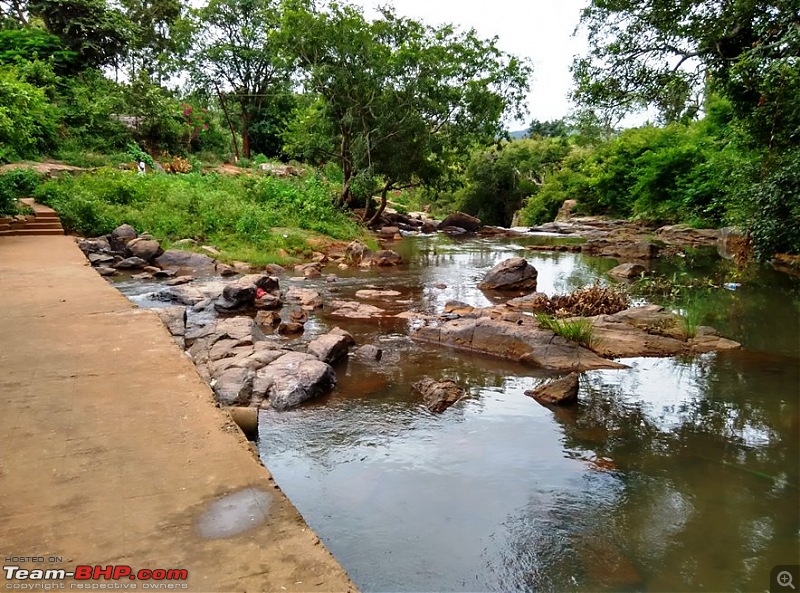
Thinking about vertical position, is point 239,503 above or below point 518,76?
below

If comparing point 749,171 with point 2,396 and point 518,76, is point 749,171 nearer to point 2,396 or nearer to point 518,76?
point 518,76

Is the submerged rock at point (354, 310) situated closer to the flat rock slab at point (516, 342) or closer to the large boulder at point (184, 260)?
the flat rock slab at point (516, 342)

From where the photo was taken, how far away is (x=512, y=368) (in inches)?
297

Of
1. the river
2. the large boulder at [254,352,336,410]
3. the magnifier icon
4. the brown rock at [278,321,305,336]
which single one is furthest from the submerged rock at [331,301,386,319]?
the magnifier icon

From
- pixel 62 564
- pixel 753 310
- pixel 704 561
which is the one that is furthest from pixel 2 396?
pixel 753 310

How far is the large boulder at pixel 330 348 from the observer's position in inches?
286

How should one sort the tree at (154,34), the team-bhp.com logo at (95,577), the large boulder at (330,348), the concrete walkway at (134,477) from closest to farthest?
1. the team-bhp.com logo at (95,577)
2. the concrete walkway at (134,477)
3. the large boulder at (330,348)
4. the tree at (154,34)

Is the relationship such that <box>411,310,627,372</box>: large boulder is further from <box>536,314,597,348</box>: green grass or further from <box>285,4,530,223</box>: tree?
<box>285,4,530,223</box>: tree

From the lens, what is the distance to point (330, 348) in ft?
24.1

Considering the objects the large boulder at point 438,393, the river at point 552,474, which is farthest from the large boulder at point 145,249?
the large boulder at point 438,393

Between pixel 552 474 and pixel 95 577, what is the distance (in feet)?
11.8

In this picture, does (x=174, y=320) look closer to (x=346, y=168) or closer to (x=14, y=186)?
(x=14, y=186)

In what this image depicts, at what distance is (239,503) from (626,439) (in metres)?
4.08

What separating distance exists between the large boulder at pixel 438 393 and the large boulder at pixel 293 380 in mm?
1059
